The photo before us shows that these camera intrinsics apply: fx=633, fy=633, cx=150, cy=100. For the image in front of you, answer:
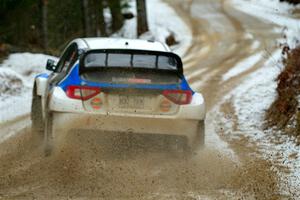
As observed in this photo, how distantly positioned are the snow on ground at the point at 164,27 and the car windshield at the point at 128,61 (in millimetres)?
17546

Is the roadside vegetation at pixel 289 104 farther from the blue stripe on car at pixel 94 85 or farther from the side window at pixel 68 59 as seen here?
the side window at pixel 68 59

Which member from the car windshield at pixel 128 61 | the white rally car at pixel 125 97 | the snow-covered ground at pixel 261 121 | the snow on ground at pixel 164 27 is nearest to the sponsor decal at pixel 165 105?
the white rally car at pixel 125 97

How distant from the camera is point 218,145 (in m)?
9.97

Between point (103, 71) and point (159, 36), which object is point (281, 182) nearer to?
point (103, 71)

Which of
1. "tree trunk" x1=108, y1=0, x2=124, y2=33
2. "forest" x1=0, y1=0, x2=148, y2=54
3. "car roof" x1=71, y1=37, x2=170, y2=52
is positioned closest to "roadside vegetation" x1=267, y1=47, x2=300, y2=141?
"car roof" x1=71, y1=37, x2=170, y2=52

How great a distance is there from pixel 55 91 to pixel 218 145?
10.3ft

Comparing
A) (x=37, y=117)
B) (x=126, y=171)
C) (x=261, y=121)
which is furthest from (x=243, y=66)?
(x=126, y=171)

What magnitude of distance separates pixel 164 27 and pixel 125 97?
26776mm

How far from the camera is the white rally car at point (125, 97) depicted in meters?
7.79

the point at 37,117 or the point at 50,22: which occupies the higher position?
the point at 37,117

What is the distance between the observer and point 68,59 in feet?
29.5

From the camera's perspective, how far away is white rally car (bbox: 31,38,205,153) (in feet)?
25.5

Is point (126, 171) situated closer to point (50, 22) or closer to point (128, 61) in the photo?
point (128, 61)

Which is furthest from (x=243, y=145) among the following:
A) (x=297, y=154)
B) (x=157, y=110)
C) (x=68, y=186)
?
(x=68, y=186)
